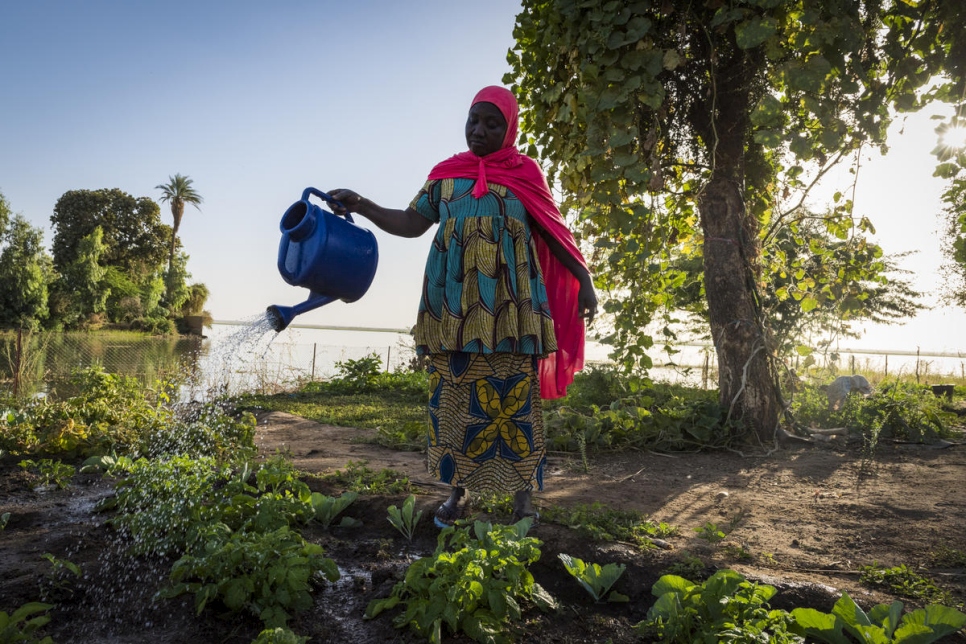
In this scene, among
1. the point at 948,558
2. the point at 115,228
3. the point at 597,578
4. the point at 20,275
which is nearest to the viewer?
the point at 597,578

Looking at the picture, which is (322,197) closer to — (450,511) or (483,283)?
(483,283)

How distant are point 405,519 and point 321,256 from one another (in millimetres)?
1105

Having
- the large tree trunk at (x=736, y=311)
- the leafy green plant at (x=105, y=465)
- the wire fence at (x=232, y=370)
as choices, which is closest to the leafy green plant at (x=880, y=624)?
the leafy green plant at (x=105, y=465)

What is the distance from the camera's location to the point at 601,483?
11.8 feet

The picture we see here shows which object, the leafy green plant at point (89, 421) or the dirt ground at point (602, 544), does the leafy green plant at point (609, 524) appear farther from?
the leafy green plant at point (89, 421)

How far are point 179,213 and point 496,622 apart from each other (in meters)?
47.2

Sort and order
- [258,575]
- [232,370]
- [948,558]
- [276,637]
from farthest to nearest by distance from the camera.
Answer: [232,370] < [948,558] < [258,575] < [276,637]

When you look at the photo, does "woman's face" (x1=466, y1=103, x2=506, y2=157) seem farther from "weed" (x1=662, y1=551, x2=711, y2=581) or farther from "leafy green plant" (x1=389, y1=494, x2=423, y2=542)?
"weed" (x1=662, y1=551, x2=711, y2=581)

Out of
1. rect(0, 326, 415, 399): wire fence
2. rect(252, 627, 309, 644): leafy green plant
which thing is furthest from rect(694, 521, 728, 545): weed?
rect(0, 326, 415, 399): wire fence

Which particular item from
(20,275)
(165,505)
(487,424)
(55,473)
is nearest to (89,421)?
(55,473)

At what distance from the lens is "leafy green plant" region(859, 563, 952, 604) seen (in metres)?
1.87

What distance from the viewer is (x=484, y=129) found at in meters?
2.70

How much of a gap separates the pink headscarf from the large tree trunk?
2.13 m

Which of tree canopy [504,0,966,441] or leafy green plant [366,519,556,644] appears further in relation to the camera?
tree canopy [504,0,966,441]
